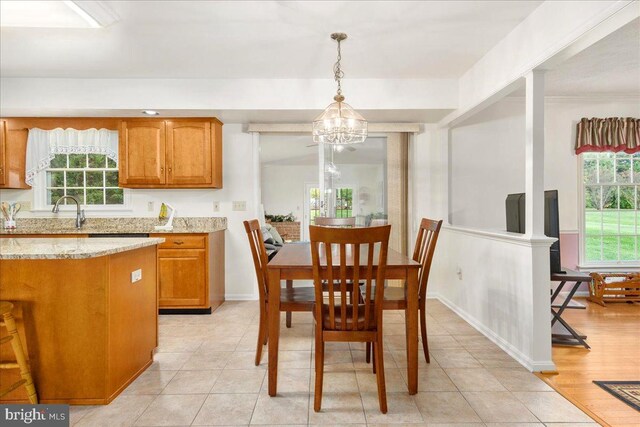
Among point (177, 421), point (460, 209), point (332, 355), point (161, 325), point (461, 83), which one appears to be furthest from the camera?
point (460, 209)

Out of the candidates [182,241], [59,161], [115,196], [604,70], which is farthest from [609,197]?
[59,161]

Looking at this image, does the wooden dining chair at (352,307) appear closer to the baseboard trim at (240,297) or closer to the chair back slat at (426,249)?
the chair back slat at (426,249)

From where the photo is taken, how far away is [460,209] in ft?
13.8

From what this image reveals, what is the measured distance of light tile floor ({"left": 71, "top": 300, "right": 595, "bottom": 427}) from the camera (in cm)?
186

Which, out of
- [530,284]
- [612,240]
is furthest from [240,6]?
[612,240]

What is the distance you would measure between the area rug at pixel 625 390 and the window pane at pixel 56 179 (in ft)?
18.0

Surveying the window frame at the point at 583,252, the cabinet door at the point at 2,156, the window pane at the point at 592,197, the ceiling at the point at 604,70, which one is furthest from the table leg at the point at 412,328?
the cabinet door at the point at 2,156

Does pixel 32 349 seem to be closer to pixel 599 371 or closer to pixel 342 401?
pixel 342 401

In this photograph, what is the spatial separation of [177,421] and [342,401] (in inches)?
34.5

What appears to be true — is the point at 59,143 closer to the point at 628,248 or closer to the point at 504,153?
the point at 504,153

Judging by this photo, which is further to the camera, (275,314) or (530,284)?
(530,284)

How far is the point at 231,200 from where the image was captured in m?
4.34

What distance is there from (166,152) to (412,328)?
10.5 ft

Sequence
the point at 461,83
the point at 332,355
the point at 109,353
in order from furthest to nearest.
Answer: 1. the point at 461,83
2. the point at 332,355
3. the point at 109,353
